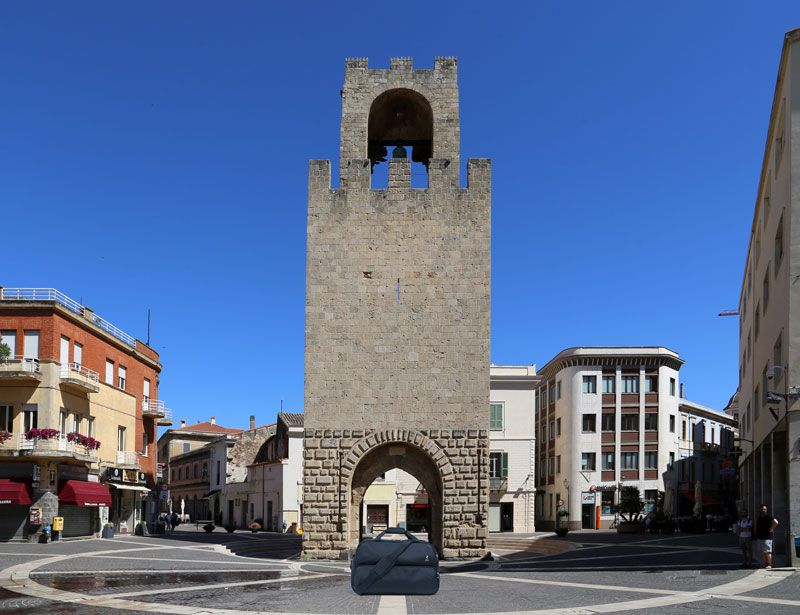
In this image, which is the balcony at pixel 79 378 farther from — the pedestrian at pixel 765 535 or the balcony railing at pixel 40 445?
the pedestrian at pixel 765 535

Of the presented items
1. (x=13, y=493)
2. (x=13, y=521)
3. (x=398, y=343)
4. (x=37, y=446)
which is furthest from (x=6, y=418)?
(x=398, y=343)

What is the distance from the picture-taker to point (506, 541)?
43.3m

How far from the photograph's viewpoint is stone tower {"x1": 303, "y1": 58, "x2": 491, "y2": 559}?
30.5 meters

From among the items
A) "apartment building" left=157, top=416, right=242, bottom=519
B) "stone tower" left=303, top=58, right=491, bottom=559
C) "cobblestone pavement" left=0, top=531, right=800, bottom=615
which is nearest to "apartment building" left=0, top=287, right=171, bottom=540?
"cobblestone pavement" left=0, top=531, right=800, bottom=615

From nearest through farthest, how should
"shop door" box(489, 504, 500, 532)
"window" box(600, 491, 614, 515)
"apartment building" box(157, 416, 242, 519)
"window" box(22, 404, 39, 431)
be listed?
"window" box(22, 404, 39, 431), "shop door" box(489, 504, 500, 532), "window" box(600, 491, 614, 515), "apartment building" box(157, 416, 242, 519)

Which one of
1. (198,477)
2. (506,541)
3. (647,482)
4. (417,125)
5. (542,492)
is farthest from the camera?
(198,477)

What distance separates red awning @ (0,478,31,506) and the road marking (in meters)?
24.2

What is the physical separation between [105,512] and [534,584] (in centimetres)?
2928

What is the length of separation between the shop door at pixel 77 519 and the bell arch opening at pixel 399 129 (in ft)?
67.0

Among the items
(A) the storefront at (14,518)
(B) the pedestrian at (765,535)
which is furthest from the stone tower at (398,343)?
(A) the storefront at (14,518)

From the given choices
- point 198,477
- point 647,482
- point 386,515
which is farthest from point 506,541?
point 198,477

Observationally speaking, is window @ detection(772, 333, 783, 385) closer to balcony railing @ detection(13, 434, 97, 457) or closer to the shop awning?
balcony railing @ detection(13, 434, 97, 457)

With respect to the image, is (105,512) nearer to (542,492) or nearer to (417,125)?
(417,125)

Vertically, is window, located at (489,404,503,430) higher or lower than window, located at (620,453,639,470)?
higher
